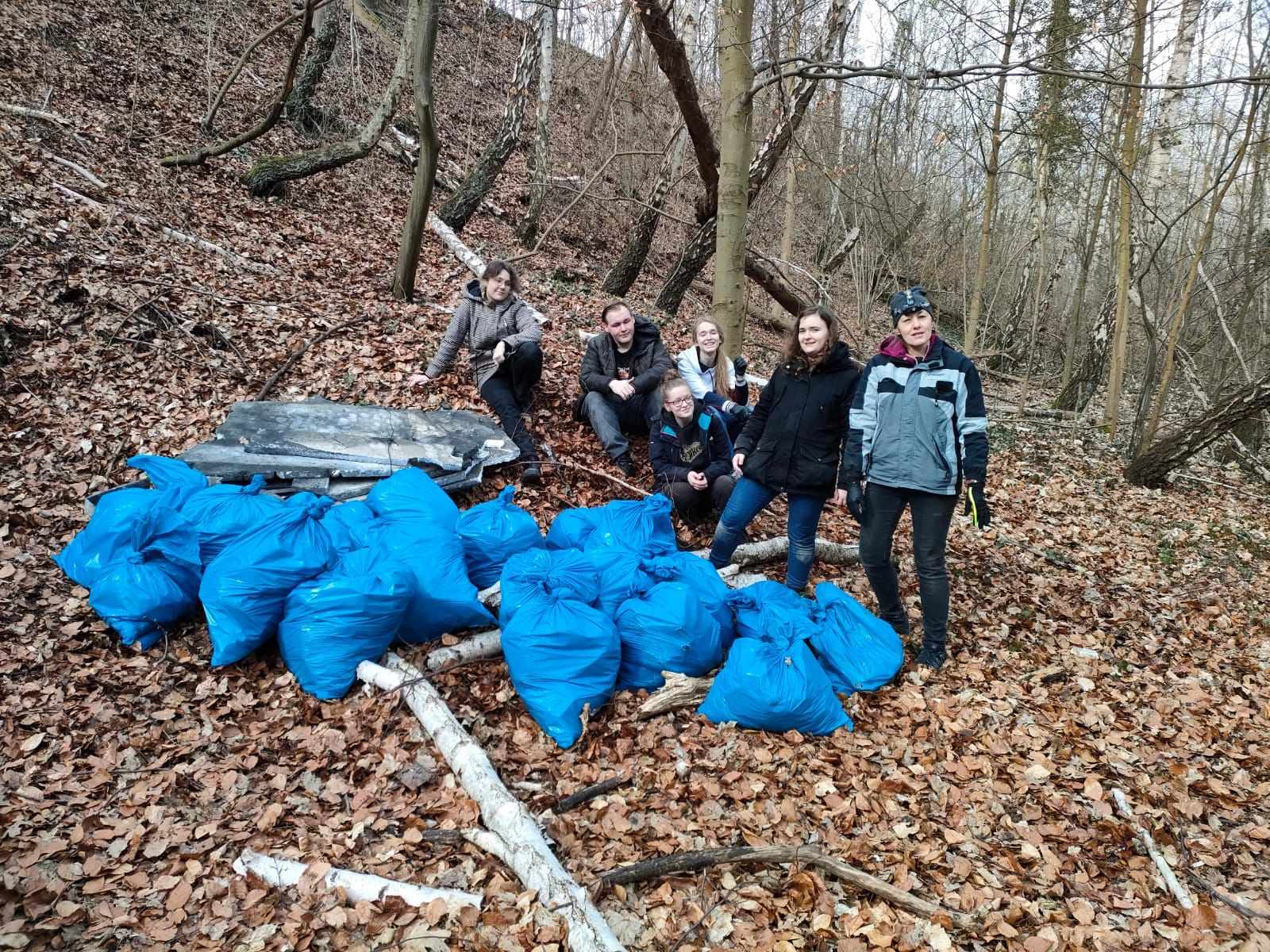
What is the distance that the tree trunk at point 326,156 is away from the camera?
844 centimetres

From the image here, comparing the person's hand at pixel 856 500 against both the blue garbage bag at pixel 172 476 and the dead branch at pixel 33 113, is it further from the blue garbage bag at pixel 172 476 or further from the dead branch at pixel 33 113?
the dead branch at pixel 33 113

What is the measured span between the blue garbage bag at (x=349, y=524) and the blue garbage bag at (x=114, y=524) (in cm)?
72

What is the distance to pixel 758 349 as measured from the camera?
10.1 m

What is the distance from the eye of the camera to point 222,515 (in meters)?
3.43

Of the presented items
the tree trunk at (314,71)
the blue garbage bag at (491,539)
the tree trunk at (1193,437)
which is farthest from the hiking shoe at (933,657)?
the tree trunk at (314,71)

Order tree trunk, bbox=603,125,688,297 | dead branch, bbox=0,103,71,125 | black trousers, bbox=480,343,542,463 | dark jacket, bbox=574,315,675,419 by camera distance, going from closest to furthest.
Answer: black trousers, bbox=480,343,542,463, dark jacket, bbox=574,315,675,419, dead branch, bbox=0,103,71,125, tree trunk, bbox=603,125,688,297

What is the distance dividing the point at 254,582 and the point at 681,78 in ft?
16.6

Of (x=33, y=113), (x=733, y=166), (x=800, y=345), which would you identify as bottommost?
(x=800, y=345)

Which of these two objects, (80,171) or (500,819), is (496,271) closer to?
(500,819)

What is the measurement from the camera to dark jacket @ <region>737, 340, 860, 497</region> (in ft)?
12.5

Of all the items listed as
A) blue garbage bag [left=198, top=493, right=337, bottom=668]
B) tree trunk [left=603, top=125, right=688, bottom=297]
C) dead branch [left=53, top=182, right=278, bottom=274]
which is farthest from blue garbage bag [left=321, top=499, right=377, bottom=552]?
tree trunk [left=603, top=125, right=688, bottom=297]

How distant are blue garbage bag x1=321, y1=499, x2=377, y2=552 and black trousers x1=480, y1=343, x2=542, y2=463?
1393 millimetres

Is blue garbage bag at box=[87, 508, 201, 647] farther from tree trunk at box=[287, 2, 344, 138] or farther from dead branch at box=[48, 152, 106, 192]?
tree trunk at box=[287, 2, 344, 138]

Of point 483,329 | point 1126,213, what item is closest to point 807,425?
point 483,329
